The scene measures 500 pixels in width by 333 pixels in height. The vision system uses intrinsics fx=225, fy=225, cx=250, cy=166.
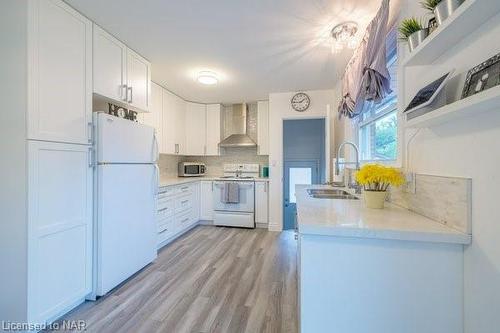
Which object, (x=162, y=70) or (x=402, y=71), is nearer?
(x=402, y=71)

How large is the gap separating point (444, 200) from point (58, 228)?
2.34 meters

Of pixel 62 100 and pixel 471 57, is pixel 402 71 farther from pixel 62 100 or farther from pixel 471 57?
pixel 62 100

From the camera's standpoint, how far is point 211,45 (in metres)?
2.32

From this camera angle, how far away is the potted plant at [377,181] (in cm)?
126

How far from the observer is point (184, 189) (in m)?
3.67

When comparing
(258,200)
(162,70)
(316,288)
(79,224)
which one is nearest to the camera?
(316,288)

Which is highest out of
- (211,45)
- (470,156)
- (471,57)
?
(211,45)

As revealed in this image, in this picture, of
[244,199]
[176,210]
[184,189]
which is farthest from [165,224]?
[244,199]

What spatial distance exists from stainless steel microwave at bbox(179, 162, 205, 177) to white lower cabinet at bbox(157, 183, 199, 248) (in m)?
0.37

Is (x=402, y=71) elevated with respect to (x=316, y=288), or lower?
elevated

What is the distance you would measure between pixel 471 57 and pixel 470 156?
0.38 m

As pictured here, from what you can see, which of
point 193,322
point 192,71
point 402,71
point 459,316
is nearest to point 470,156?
point 459,316

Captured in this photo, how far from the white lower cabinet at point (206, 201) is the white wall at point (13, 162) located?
113 inches

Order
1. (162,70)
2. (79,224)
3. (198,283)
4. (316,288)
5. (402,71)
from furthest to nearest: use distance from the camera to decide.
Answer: (162,70), (198,283), (79,224), (402,71), (316,288)
